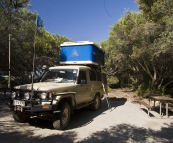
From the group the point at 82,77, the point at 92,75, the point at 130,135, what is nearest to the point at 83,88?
the point at 82,77

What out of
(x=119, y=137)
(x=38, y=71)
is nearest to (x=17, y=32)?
(x=38, y=71)

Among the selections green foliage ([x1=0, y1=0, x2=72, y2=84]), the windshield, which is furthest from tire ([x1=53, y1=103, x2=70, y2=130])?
green foliage ([x1=0, y1=0, x2=72, y2=84])

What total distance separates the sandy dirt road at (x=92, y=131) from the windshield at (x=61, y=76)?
5.35 ft

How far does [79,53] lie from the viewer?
8.05 metres

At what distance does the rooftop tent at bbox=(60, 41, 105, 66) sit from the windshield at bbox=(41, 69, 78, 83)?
4.17ft

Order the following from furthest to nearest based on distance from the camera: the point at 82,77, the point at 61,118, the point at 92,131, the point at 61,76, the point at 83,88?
the point at 82,77
the point at 83,88
the point at 61,76
the point at 92,131
the point at 61,118

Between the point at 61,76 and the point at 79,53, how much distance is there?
175 centimetres

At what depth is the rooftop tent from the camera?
311 inches

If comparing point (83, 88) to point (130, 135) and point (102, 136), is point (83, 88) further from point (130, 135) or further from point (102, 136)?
point (130, 135)

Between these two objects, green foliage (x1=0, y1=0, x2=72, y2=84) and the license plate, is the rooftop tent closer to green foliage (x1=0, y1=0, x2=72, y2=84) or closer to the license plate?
green foliage (x1=0, y1=0, x2=72, y2=84)

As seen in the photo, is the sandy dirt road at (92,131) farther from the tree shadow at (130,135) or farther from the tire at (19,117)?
the tire at (19,117)

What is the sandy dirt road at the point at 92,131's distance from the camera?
15.9 ft

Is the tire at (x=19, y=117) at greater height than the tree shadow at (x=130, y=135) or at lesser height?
greater

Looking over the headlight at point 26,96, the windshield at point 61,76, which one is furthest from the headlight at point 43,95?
the windshield at point 61,76
